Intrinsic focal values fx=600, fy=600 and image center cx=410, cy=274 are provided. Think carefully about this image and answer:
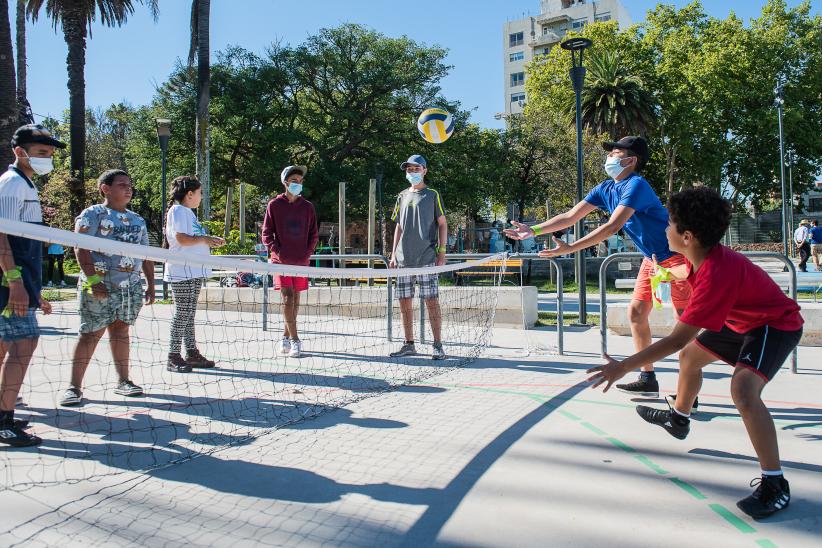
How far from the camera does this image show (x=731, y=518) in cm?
267

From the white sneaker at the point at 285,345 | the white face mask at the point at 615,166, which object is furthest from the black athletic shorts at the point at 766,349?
the white sneaker at the point at 285,345

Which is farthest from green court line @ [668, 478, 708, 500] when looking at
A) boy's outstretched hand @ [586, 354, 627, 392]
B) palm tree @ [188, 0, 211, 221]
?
palm tree @ [188, 0, 211, 221]

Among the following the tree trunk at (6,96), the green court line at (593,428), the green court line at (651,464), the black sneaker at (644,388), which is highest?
the tree trunk at (6,96)

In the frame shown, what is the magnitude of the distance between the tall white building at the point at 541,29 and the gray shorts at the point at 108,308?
77538mm

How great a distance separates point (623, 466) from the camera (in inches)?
130

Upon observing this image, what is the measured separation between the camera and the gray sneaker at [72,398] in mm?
4625

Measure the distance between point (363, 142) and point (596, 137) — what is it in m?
13.9

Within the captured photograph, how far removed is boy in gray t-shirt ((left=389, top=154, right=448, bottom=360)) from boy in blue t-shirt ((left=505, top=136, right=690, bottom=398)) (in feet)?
5.54

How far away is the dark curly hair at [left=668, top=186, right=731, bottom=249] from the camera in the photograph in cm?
299

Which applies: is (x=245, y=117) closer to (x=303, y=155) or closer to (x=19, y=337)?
(x=303, y=155)

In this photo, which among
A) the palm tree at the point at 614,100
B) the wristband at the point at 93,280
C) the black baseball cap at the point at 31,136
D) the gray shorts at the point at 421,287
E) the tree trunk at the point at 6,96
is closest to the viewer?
the black baseball cap at the point at 31,136

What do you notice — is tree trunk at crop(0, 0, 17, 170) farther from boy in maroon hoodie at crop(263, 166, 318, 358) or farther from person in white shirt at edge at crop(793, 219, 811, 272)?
person in white shirt at edge at crop(793, 219, 811, 272)

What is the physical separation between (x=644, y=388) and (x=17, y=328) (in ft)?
15.0

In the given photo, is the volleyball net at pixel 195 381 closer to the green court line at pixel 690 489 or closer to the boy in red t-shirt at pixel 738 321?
the boy in red t-shirt at pixel 738 321
